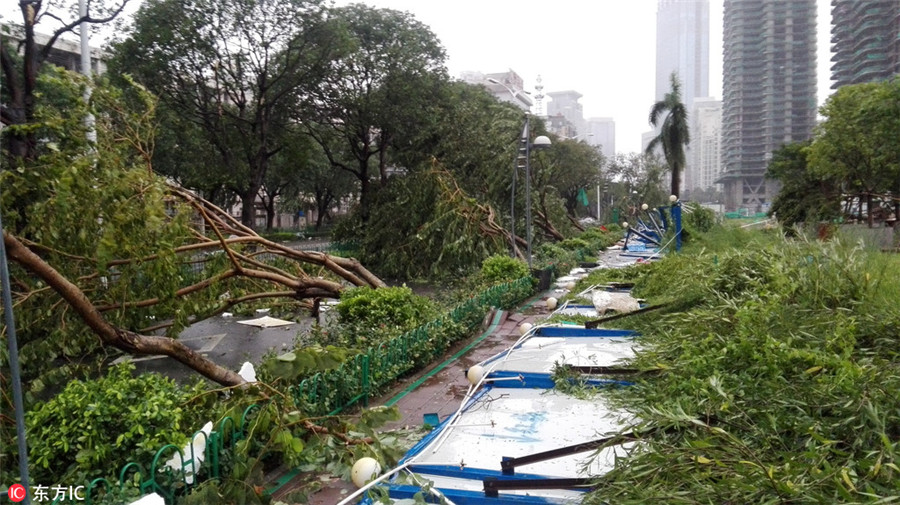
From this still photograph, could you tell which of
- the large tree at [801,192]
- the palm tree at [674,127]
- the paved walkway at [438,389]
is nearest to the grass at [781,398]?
the paved walkway at [438,389]

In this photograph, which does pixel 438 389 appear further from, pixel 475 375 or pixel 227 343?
pixel 227 343

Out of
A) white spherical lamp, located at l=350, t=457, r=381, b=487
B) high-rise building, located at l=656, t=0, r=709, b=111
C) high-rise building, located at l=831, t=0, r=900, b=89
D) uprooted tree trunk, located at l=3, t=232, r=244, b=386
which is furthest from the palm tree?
high-rise building, located at l=656, t=0, r=709, b=111

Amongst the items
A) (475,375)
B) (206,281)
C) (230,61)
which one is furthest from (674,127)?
(475,375)

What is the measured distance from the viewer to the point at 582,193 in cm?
5084

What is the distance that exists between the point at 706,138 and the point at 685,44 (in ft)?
60.3

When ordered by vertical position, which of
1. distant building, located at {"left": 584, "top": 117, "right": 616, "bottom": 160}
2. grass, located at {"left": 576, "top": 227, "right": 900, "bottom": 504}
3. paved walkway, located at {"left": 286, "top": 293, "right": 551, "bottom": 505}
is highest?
distant building, located at {"left": 584, "top": 117, "right": 616, "bottom": 160}

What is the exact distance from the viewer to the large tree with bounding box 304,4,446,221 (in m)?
22.8

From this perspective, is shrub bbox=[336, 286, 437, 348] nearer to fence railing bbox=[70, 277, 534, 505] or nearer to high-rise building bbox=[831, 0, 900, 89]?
fence railing bbox=[70, 277, 534, 505]

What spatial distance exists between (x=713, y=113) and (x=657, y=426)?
122m

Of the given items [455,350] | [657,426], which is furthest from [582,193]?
[657,426]

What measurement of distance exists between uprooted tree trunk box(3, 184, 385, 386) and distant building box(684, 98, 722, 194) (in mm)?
107953

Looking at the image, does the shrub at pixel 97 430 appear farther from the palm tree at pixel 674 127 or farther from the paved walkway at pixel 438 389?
the palm tree at pixel 674 127

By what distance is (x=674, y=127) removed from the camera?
4062 cm

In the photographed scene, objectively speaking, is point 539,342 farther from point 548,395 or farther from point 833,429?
point 833,429
